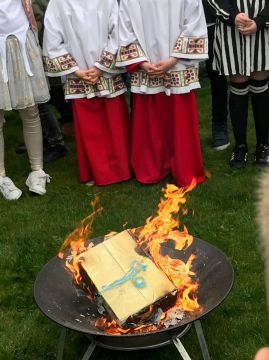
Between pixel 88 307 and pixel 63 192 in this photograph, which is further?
pixel 63 192

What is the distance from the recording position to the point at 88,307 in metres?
2.77

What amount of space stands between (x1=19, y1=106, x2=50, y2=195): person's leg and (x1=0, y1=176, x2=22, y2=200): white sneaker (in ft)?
0.40

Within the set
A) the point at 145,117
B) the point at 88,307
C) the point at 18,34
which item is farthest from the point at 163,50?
the point at 88,307

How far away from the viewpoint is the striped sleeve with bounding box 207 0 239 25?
4.38m

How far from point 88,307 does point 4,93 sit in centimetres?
210

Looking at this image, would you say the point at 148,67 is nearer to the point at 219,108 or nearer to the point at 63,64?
the point at 63,64

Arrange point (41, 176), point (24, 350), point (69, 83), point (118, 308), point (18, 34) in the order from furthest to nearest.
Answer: point (41, 176) < point (69, 83) < point (18, 34) < point (24, 350) < point (118, 308)

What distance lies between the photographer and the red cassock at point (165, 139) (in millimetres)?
4462

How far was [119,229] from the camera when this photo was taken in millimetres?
4152

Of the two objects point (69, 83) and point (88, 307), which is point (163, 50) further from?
point (88, 307)

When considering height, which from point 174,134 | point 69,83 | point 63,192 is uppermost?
point 69,83

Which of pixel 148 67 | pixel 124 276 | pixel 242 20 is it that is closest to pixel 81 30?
pixel 148 67

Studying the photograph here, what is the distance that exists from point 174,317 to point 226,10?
105 inches

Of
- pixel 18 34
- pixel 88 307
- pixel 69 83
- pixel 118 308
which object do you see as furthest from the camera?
pixel 69 83
